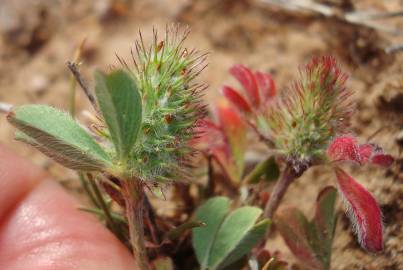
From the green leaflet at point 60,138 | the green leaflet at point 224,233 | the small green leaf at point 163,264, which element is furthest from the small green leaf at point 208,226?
the green leaflet at point 60,138

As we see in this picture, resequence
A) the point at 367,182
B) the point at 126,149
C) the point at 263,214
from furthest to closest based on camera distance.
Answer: the point at 367,182
the point at 263,214
the point at 126,149

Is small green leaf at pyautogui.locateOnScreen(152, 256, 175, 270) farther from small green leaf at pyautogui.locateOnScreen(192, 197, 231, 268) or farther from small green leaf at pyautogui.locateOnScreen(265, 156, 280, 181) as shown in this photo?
small green leaf at pyautogui.locateOnScreen(265, 156, 280, 181)

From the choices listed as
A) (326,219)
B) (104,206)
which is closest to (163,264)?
(104,206)

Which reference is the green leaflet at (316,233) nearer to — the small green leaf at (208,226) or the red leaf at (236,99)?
the small green leaf at (208,226)

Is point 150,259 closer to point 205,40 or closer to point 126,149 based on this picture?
point 126,149

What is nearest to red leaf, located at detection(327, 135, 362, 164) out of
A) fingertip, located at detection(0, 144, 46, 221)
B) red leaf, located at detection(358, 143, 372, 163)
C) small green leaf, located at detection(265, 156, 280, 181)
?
red leaf, located at detection(358, 143, 372, 163)

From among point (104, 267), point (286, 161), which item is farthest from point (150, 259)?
point (286, 161)
